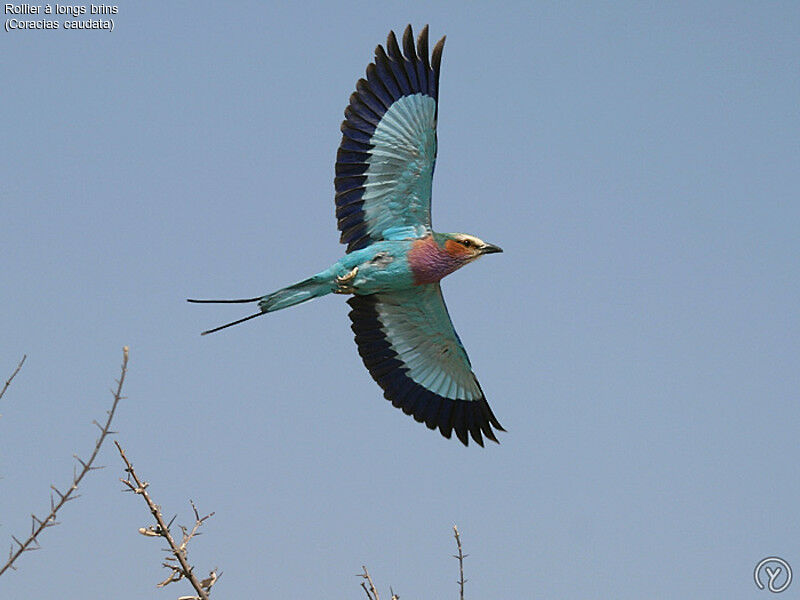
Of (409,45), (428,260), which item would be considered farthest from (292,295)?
(409,45)

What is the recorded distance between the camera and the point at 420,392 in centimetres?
777

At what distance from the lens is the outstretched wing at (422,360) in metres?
7.37

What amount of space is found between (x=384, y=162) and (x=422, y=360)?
5.04ft

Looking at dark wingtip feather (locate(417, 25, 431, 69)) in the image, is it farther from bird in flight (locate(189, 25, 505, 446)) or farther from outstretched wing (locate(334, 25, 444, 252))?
outstretched wing (locate(334, 25, 444, 252))

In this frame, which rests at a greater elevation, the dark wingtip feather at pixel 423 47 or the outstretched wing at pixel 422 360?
the dark wingtip feather at pixel 423 47

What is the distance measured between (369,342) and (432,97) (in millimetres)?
1707

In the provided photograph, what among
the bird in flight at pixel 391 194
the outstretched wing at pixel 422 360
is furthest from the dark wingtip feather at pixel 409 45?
the outstretched wing at pixel 422 360

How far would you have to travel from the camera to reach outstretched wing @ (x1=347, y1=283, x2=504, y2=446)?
7.37 metres

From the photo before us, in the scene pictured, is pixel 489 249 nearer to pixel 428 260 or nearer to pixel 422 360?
pixel 428 260

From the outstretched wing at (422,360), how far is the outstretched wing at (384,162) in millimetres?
522

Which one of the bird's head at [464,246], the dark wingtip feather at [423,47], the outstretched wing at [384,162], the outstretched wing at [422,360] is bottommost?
the outstretched wing at [422,360]

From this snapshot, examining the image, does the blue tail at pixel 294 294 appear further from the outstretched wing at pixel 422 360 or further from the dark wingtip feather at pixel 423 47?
the dark wingtip feather at pixel 423 47

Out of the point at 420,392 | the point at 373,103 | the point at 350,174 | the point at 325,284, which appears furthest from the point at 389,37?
the point at 420,392

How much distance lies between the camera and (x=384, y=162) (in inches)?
273
